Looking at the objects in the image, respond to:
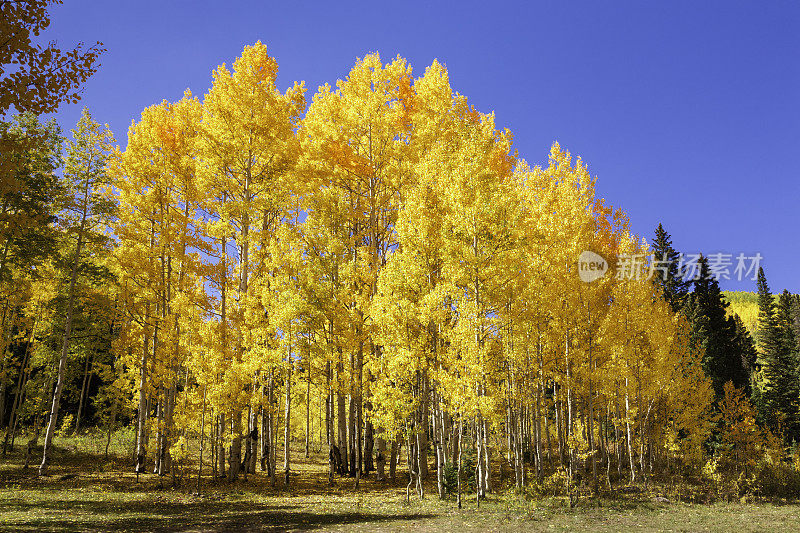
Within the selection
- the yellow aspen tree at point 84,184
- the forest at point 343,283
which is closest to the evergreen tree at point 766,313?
the forest at point 343,283

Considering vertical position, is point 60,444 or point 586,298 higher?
point 586,298

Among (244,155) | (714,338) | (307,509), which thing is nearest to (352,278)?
(244,155)

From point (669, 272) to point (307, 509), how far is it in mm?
36916

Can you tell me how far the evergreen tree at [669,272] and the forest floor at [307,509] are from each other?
22386 mm

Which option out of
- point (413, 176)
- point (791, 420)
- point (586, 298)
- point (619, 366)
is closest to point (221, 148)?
point (413, 176)

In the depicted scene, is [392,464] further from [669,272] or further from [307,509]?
[669,272]

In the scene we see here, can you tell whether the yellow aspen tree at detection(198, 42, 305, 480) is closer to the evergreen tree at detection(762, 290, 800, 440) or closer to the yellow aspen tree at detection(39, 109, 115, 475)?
the yellow aspen tree at detection(39, 109, 115, 475)

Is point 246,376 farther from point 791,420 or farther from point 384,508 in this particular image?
point 791,420

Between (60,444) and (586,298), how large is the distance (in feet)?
88.1

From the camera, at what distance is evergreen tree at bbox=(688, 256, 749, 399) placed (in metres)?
33.1

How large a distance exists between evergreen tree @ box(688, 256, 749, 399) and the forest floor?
17.0 meters

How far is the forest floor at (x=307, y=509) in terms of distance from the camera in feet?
34.9

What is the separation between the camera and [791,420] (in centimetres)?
3950

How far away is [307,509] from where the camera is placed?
41.2ft
